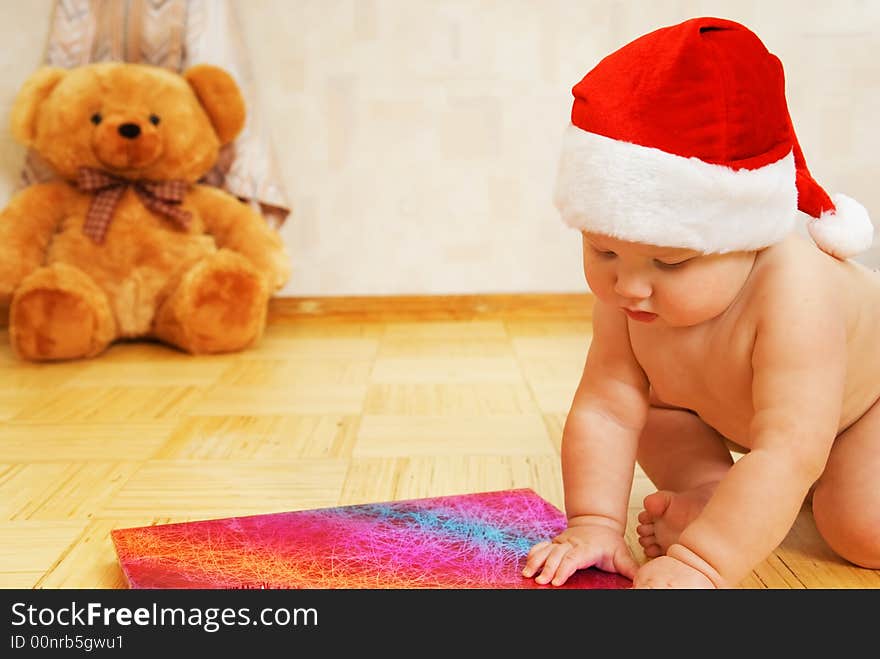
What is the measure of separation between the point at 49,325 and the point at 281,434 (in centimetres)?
60

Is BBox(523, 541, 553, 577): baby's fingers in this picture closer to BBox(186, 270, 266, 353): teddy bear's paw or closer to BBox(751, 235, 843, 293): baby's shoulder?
BBox(751, 235, 843, 293): baby's shoulder

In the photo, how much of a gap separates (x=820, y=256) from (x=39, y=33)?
5.34 feet

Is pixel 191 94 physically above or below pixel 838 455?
above

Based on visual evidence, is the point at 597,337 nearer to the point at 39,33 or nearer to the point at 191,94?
the point at 191,94

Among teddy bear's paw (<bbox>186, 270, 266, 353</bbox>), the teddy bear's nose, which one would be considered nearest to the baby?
teddy bear's paw (<bbox>186, 270, 266, 353</bbox>)

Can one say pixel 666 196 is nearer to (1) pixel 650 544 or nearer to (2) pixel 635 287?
(2) pixel 635 287

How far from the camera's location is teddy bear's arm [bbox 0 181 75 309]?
165 centimetres

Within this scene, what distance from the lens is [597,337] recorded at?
822 mm

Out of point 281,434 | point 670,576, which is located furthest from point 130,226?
point 670,576

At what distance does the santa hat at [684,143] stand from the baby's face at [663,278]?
2 centimetres

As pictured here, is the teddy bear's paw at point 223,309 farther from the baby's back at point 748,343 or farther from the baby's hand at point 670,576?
the baby's hand at point 670,576

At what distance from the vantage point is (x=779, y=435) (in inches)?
26.7

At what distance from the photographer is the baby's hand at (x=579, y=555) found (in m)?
0.73

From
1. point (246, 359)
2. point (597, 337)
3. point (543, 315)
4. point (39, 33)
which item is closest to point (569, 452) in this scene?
point (597, 337)
